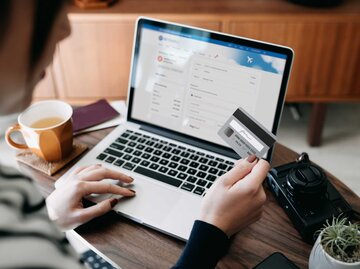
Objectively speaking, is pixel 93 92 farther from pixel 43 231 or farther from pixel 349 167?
pixel 43 231

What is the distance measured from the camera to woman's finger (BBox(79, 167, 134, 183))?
857 millimetres

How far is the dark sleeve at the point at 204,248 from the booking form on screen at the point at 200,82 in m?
0.30

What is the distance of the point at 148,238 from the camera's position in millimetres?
792

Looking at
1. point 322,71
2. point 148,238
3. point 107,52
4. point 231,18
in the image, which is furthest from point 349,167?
point 148,238

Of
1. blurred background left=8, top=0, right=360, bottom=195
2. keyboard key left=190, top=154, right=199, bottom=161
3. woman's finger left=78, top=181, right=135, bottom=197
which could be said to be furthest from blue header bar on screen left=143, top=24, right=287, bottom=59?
blurred background left=8, top=0, right=360, bottom=195

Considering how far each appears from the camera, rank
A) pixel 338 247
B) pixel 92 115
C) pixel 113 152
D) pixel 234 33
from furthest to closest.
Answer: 1. pixel 234 33
2. pixel 92 115
3. pixel 113 152
4. pixel 338 247

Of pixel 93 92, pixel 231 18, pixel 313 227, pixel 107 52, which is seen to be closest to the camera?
pixel 313 227

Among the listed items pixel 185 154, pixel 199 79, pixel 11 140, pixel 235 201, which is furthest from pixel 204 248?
pixel 11 140

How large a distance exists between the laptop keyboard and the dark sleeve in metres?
0.16

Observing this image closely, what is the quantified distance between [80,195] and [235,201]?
0.30 m

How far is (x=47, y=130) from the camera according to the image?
0.90 metres

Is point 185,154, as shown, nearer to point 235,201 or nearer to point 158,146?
point 158,146

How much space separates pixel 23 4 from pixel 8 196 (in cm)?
21

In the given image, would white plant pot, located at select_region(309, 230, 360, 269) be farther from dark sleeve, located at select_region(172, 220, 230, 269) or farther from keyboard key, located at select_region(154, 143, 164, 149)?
keyboard key, located at select_region(154, 143, 164, 149)
